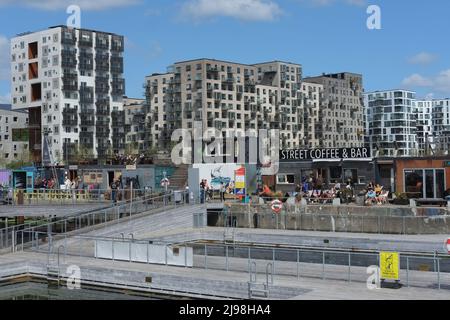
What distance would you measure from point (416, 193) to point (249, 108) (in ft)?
365

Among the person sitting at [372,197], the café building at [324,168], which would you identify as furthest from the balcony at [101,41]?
the person sitting at [372,197]

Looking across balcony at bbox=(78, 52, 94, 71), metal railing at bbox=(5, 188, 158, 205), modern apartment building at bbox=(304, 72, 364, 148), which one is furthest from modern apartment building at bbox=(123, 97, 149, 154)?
metal railing at bbox=(5, 188, 158, 205)

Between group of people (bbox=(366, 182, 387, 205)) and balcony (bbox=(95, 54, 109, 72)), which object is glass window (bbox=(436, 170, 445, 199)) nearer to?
group of people (bbox=(366, 182, 387, 205))

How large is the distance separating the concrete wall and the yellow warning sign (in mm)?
18693

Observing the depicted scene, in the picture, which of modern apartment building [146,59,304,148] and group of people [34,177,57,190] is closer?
group of people [34,177,57,190]

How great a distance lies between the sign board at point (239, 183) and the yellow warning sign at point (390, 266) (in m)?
25.7

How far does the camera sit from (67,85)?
12525 cm

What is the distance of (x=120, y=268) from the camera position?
26.4 metres

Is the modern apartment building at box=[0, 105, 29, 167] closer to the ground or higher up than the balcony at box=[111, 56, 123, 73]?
closer to the ground

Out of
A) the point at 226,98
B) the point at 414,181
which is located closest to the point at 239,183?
the point at 414,181

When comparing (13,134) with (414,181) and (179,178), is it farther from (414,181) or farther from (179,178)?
(414,181)

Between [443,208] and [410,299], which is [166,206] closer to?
[443,208]

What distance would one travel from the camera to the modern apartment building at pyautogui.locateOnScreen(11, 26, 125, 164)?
124 m
